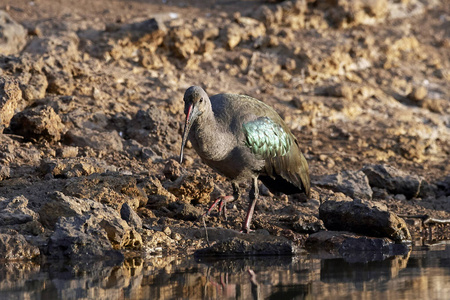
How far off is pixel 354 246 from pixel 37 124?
4.28 metres

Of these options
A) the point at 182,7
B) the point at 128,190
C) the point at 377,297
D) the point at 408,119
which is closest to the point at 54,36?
the point at 182,7

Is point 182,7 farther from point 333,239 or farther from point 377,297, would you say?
point 377,297

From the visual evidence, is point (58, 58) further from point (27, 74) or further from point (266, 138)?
point (266, 138)

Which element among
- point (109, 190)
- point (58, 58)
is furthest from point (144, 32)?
point (109, 190)

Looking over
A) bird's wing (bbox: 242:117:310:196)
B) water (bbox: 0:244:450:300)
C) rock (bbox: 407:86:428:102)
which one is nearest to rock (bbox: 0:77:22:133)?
bird's wing (bbox: 242:117:310:196)

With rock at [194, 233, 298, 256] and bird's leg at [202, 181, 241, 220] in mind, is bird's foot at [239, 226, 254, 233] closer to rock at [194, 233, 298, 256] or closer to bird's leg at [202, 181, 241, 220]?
bird's leg at [202, 181, 241, 220]

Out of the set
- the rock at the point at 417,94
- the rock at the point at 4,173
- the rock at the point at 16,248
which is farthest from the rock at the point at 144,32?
the rock at the point at 16,248

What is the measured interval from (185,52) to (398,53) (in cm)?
504

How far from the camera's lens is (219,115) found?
7941 millimetres

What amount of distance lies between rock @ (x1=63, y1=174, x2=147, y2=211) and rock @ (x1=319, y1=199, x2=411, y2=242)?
2075mm

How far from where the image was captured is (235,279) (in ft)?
19.9

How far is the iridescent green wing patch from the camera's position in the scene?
8.11 metres

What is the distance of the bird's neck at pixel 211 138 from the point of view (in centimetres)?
764

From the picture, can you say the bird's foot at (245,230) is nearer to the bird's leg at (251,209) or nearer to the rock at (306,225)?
the bird's leg at (251,209)
